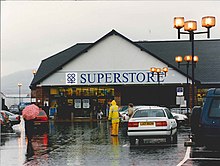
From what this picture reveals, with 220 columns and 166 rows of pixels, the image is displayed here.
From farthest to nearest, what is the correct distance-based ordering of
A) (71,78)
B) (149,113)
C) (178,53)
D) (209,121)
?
(178,53) < (71,78) < (149,113) < (209,121)

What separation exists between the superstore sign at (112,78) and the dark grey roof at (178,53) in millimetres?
1599

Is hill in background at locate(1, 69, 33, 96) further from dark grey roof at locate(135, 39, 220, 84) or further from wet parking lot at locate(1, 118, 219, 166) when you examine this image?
wet parking lot at locate(1, 118, 219, 166)

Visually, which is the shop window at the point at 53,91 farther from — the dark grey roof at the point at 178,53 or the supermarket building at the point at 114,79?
the dark grey roof at the point at 178,53

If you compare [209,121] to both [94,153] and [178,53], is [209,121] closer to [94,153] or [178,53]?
[94,153]

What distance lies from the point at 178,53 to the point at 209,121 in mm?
37451

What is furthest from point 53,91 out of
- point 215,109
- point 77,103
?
point 215,109

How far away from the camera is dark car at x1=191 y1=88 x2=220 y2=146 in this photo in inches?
613

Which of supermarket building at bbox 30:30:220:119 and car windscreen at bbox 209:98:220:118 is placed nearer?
car windscreen at bbox 209:98:220:118

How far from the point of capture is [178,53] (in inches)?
2079

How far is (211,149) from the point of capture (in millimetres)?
16906

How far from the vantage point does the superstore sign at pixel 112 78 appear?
4997 cm

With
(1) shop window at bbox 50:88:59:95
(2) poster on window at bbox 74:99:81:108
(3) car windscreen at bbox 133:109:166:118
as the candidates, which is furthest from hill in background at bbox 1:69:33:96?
(3) car windscreen at bbox 133:109:166:118

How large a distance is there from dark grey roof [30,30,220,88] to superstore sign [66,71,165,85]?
160cm

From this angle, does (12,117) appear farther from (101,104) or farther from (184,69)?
(184,69)
